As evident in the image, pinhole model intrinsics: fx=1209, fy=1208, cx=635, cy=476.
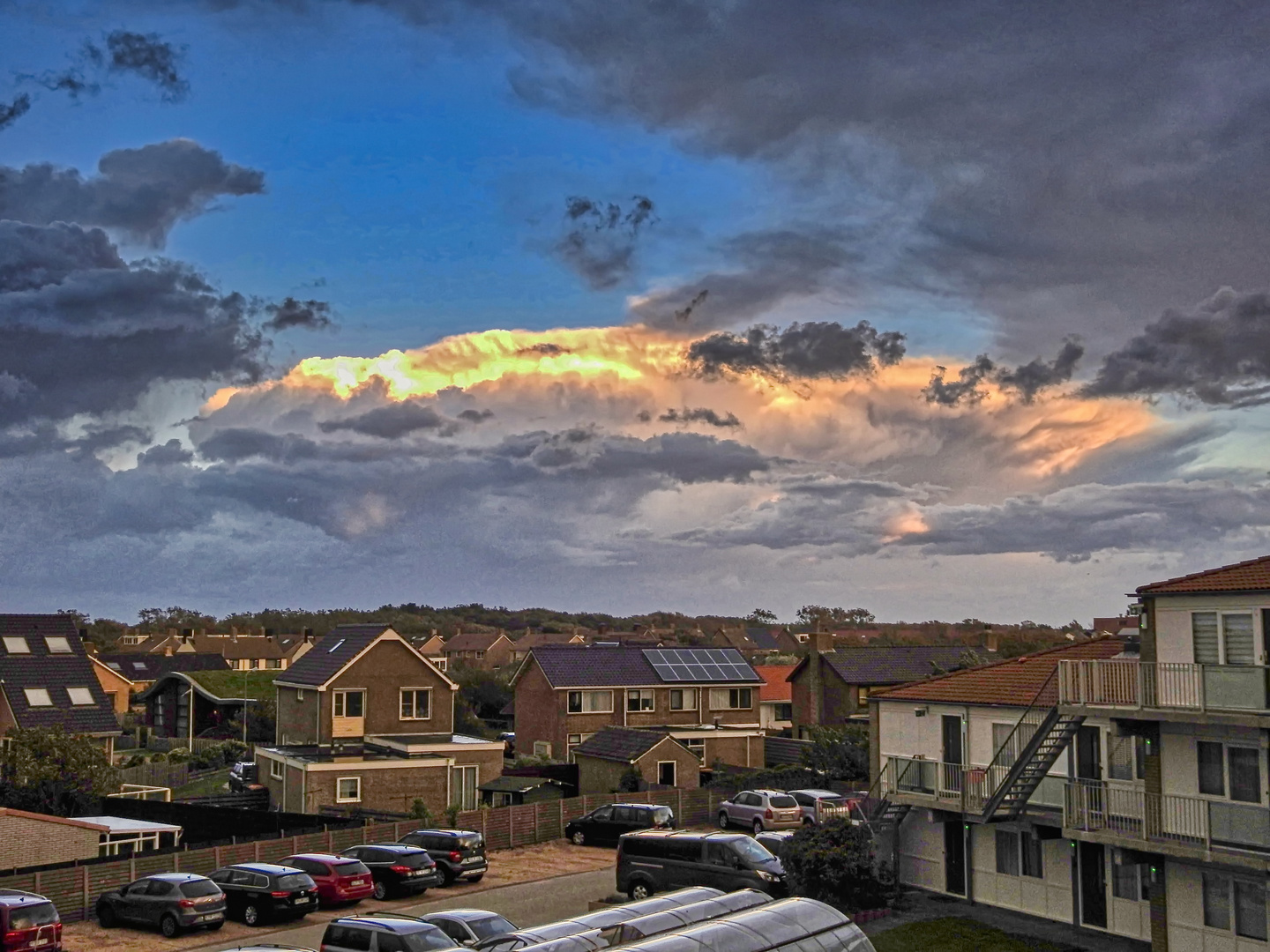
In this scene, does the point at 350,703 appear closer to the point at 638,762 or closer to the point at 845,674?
the point at 638,762

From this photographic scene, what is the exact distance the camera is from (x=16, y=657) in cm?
5953

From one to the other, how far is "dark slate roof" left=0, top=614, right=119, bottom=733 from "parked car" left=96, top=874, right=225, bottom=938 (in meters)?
25.8

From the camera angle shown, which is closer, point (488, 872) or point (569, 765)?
point (488, 872)

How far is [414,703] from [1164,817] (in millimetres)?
36517

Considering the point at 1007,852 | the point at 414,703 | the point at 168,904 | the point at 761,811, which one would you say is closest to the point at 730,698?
the point at 414,703

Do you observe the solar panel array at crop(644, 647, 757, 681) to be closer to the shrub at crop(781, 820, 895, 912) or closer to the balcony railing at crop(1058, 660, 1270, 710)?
the shrub at crop(781, 820, 895, 912)

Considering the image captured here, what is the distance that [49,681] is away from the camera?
5941 cm

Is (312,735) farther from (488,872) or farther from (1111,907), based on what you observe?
(1111,907)

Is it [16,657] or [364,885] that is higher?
[16,657]

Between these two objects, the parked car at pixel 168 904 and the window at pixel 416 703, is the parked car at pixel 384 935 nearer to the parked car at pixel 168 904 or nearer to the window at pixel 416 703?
the parked car at pixel 168 904

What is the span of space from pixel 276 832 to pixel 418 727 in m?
15.5

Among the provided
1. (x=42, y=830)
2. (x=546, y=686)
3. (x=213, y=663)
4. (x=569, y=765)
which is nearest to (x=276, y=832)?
(x=42, y=830)

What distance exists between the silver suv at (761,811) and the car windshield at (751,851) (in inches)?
431

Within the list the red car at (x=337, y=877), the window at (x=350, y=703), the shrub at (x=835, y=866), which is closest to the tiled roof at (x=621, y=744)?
the window at (x=350, y=703)
